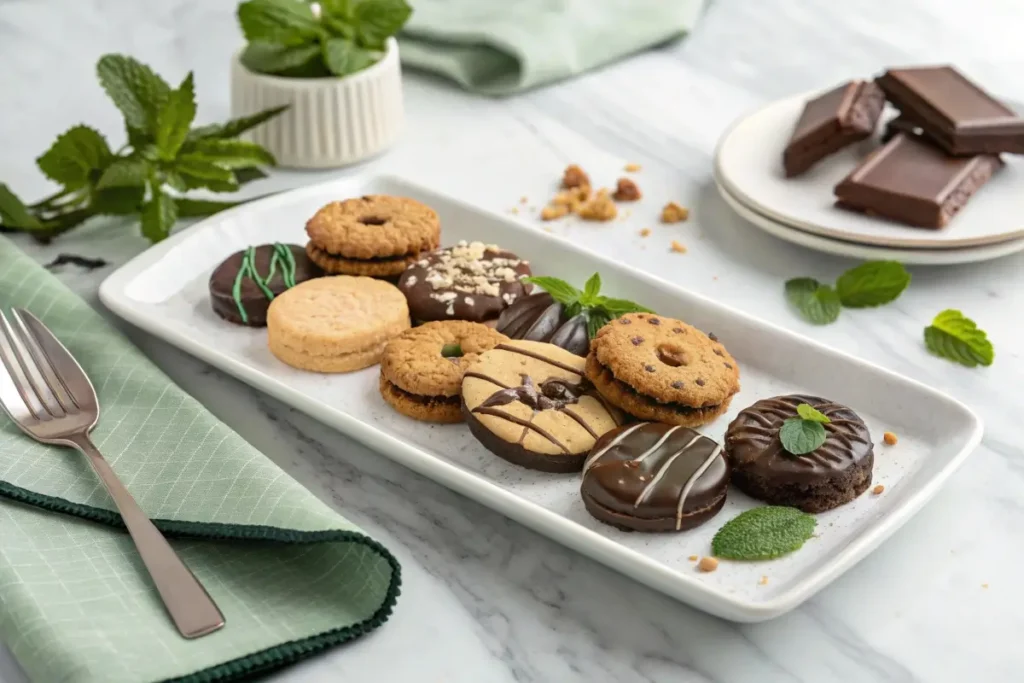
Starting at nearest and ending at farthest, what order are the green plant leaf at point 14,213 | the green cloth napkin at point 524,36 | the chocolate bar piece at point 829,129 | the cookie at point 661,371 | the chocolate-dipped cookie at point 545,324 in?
the cookie at point 661,371 → the chocolate-dipped cookie at point 545,324 → the green plant leaf at point 14,213 → the chocolate bar piece at point 829,129 → the green cloth napkin at point 524,36

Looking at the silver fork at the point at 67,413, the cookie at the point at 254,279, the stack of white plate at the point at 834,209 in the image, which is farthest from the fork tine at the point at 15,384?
the stack of white plate at the point at 834,209

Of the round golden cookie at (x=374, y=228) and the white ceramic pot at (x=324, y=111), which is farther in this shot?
the white ceramic pot at (x=324, y=111)

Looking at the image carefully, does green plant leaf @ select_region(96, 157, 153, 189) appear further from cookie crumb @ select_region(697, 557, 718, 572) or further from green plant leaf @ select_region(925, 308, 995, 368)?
green plant leaf @ select_region(925, 308, 995, 368)

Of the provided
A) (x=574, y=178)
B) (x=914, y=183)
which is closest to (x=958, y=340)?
(x=914, y=183)

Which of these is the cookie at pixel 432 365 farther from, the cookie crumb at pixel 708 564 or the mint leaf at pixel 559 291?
the cookie crumb at pixel 708 564

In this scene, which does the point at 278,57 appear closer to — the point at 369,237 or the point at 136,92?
Result: the point at 136,92

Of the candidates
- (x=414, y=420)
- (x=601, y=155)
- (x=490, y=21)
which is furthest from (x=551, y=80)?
(x=414, y=420)

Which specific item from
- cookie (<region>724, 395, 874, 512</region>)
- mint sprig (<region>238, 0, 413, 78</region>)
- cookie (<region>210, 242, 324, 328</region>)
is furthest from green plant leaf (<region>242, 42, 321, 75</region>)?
cookie (<region>724, 395, 874, 512</region>)
